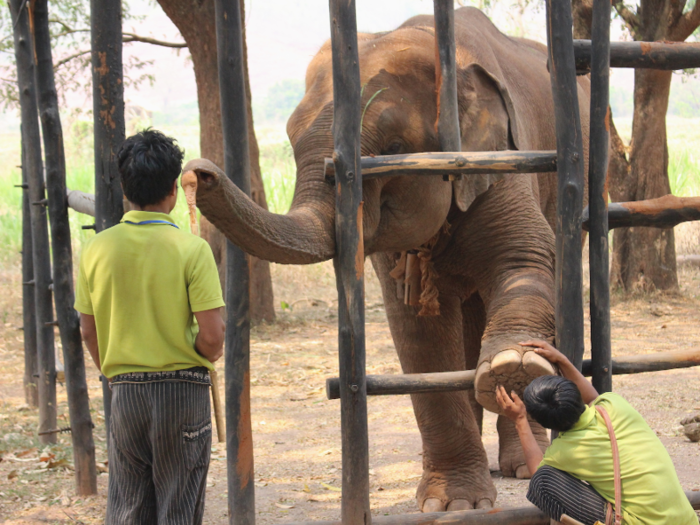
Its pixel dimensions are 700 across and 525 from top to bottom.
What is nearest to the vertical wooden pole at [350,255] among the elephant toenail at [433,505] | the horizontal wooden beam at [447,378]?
the horizontal wooden beam at [447,378]

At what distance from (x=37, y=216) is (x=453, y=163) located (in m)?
2.93

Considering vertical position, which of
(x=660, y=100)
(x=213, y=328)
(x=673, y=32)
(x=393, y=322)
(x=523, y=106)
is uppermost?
(x=673, y=32)

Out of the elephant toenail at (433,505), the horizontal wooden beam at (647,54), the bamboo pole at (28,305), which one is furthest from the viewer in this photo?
the bamboo pole at (28,305)

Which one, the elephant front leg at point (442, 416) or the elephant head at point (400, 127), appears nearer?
the elephant head at point (400, 127)

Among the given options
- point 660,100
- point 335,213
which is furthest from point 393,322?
point 660,100

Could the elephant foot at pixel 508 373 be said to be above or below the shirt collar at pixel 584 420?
above

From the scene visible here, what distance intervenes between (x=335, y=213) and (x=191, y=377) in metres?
0.79

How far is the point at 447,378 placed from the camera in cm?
279

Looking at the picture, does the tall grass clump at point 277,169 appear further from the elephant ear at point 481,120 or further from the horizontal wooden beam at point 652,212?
the horizontal wooden beam at point 652,212

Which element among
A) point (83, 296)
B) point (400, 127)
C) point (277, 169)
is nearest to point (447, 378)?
point (400, 127)

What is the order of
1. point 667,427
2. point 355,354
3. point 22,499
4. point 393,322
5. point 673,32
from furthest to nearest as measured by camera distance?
point 673,32 < point 667,427 < point 393,322 < point 22,499 < point 355,354

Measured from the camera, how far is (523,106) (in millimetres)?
4258

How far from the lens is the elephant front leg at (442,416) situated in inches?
160

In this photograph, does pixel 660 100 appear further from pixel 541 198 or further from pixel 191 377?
pixel 191 377
